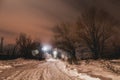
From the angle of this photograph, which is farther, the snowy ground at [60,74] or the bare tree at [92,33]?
the bare tree at [92,33]

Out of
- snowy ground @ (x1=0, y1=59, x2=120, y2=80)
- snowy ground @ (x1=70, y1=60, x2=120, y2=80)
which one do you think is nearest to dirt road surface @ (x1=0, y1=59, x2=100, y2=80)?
snowy ground @ (x1=0, y1=59, x2=120, y2=80)

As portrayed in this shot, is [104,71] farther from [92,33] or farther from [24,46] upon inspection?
[24,46]

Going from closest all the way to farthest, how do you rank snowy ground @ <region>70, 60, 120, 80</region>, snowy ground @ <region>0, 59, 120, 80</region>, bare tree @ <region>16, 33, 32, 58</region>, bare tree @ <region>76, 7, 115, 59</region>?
snowy ground @ <region>70, 60, 120, 80</region>, snowy ground @ <region>0, 59, 120, 80</region>, bare tree @ <region>76, 7, 115, 59</region>, bare tree @ <region>16, 33, 32, 58</region>

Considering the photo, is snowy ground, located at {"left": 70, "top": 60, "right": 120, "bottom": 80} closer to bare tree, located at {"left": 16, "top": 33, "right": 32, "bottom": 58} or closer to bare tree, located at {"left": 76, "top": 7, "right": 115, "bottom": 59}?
bare tree, located at {"left": 76, "top": 7, "right": 115, "bottom": 59}

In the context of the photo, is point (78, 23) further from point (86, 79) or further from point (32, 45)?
point (32, 45)

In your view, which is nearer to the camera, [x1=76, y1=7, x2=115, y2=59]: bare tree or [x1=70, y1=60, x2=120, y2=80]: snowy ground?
[x1=70, y1=60, x2=120, y2=80]: snowy ground

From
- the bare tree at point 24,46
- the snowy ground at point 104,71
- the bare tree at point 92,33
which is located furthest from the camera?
the bare tree at point 24,46

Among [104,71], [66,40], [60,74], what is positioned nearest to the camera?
[60,74]

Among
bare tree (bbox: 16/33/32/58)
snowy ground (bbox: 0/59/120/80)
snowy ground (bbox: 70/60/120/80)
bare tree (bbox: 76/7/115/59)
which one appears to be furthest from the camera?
bare tree (bbox: 16/33/32/58)

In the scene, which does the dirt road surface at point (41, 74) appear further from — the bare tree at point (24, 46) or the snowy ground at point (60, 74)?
the bare tree at point (24, 46)

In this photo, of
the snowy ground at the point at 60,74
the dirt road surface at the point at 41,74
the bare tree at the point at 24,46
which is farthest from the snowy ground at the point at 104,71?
the bare tree at the point at 24,46

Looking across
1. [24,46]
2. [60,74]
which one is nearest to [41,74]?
[60,74]

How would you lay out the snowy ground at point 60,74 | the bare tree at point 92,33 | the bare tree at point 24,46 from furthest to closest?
the bare tree at point 24,46 < the bare tree at point 92,33 < the snowy ground at point 60,74

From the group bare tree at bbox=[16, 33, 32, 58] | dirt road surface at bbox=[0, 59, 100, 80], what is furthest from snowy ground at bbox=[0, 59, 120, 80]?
bare tree at bbox=[16, 33, 32, 58]
